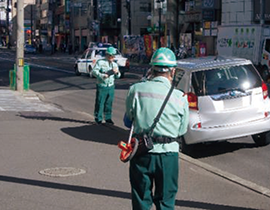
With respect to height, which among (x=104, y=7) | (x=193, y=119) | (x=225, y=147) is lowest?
(x=225, y=147)

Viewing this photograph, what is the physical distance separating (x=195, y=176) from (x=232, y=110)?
206 cm

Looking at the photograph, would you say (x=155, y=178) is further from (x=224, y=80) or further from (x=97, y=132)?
(x=97, y=132)

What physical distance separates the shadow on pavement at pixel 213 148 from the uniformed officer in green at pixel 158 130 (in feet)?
15.9

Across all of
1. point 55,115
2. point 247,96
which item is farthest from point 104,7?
point 247,96

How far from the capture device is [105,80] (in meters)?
11.5

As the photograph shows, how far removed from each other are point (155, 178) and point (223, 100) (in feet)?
15.2

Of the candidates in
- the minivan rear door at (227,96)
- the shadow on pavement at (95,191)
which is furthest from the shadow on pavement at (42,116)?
the shadow on pavement at (95,191)

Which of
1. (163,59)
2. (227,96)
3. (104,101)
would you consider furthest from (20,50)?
(163,59)

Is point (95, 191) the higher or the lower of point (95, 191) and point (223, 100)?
the lower

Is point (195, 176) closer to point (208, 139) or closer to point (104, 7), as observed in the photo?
point (208, 139)

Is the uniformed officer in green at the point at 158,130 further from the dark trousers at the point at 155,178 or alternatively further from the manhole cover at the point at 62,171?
the manhole cover at the point at 62,171

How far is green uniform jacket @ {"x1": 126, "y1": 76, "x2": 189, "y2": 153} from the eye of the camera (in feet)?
14.9

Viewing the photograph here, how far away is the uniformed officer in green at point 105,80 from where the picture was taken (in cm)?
1139

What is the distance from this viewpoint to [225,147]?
1016 cm
